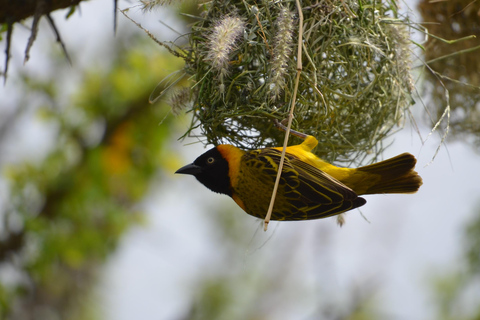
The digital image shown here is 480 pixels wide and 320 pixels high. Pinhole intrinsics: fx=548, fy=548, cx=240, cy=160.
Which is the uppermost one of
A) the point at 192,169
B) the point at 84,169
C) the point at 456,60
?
the point at 456,60

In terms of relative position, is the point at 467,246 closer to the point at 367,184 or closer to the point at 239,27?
the point at 367,184

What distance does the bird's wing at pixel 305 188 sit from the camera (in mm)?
2094

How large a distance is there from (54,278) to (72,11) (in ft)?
16.1

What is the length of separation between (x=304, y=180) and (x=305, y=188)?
1.3 inches

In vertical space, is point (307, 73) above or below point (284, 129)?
above

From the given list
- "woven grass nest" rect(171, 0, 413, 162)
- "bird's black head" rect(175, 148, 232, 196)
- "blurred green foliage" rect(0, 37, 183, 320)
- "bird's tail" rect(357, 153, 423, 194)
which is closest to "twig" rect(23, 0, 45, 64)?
"woven grass nest" rect(171, 0, 413, 162)

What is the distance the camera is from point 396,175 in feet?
7.09

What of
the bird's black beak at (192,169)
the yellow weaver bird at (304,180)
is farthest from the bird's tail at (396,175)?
the bird's black beak at (192,169)

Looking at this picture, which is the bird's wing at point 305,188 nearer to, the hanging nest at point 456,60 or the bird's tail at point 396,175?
the bird's tail at point 396,175

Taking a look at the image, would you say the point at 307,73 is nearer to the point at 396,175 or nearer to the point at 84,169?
the point at 396,175

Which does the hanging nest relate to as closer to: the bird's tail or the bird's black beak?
the bird's tail

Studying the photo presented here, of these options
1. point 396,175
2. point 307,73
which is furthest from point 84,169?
point 396,175

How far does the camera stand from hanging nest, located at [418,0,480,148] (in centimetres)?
270

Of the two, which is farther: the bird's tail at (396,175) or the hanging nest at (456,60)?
the hanging nest at (456,60)
